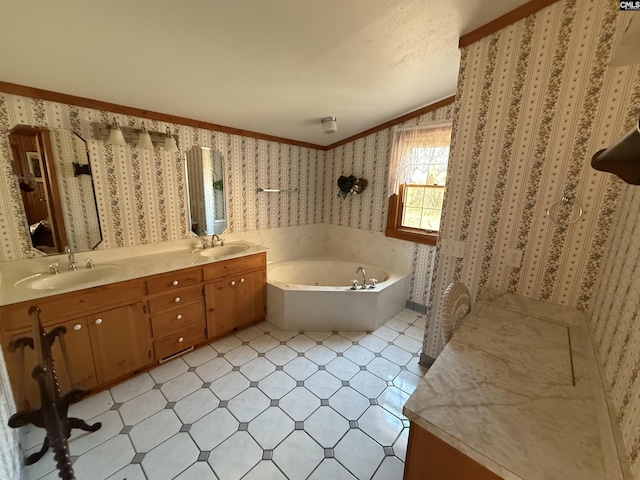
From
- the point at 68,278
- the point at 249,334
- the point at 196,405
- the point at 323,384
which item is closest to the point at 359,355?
the point at 323,384

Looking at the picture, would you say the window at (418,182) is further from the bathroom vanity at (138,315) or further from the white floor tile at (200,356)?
the white floor tile at (200,356)

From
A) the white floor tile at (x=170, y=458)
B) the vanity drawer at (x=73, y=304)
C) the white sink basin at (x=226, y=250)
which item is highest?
the white sink basin at (x=226, y=250)

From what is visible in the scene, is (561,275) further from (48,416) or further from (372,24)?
(48,416)

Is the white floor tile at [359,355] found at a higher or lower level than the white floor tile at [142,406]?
higher

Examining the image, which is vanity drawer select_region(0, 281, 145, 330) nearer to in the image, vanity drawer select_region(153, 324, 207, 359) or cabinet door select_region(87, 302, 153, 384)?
cabinet door select_region(87, 302, 153, 384)

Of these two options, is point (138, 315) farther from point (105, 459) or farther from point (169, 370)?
point (105, 459)

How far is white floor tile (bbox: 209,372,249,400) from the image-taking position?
6.11 ft

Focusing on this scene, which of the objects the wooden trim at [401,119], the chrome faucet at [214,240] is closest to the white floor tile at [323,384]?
the chrome faucet at [214,240]

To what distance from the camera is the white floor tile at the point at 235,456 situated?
1.37 m

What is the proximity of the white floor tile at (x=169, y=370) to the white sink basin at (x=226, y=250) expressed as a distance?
3.19ft

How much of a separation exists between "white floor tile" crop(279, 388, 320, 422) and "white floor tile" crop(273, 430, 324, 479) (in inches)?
5.0

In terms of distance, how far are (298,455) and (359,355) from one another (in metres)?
1.01

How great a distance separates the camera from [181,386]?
1.93 meters

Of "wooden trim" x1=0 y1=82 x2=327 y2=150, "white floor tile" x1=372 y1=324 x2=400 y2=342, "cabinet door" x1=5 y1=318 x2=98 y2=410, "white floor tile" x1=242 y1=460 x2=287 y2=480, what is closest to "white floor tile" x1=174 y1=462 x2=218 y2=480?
"white floor tile" x1=242 y1=460 x2=287 y2=480
